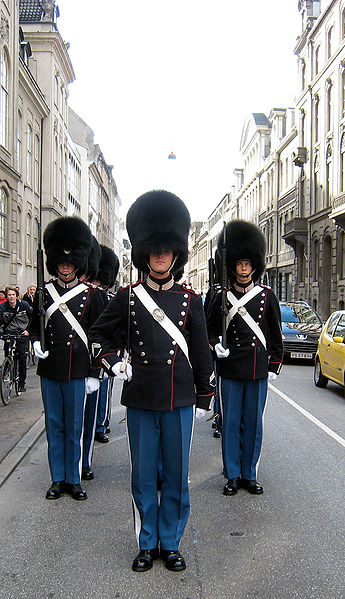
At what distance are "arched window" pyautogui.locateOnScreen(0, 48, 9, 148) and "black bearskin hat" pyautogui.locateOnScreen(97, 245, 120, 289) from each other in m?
13.8

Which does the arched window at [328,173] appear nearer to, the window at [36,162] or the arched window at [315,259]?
the arched window at [315,259]

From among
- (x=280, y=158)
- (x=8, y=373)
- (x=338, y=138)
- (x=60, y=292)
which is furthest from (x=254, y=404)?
(x=280, y=158)

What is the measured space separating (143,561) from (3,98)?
65.6ft

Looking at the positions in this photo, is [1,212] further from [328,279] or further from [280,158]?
[280,158]

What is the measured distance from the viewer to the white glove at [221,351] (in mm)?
5082

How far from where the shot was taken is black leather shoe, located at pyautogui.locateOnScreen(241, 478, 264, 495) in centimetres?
512

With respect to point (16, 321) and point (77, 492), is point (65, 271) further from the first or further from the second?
point (16, 321)

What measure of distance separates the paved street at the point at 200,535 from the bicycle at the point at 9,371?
8.79 feet

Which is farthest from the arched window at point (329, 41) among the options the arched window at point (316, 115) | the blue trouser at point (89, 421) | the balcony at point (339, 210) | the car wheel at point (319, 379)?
the blue trouser at point (89, 421)

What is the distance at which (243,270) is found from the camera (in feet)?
17.7

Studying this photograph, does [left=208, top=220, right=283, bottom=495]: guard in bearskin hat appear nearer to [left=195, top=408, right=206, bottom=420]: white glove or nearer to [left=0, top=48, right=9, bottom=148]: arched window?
[left=195, top=408, right=206, bottom=420]: white glove

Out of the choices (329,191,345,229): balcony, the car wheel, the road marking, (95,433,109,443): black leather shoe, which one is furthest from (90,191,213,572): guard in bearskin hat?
(329,191,345,229): balcony

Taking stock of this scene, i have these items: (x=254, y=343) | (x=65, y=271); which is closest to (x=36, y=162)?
(x=65, y=271)

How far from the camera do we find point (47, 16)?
34.2 meters
